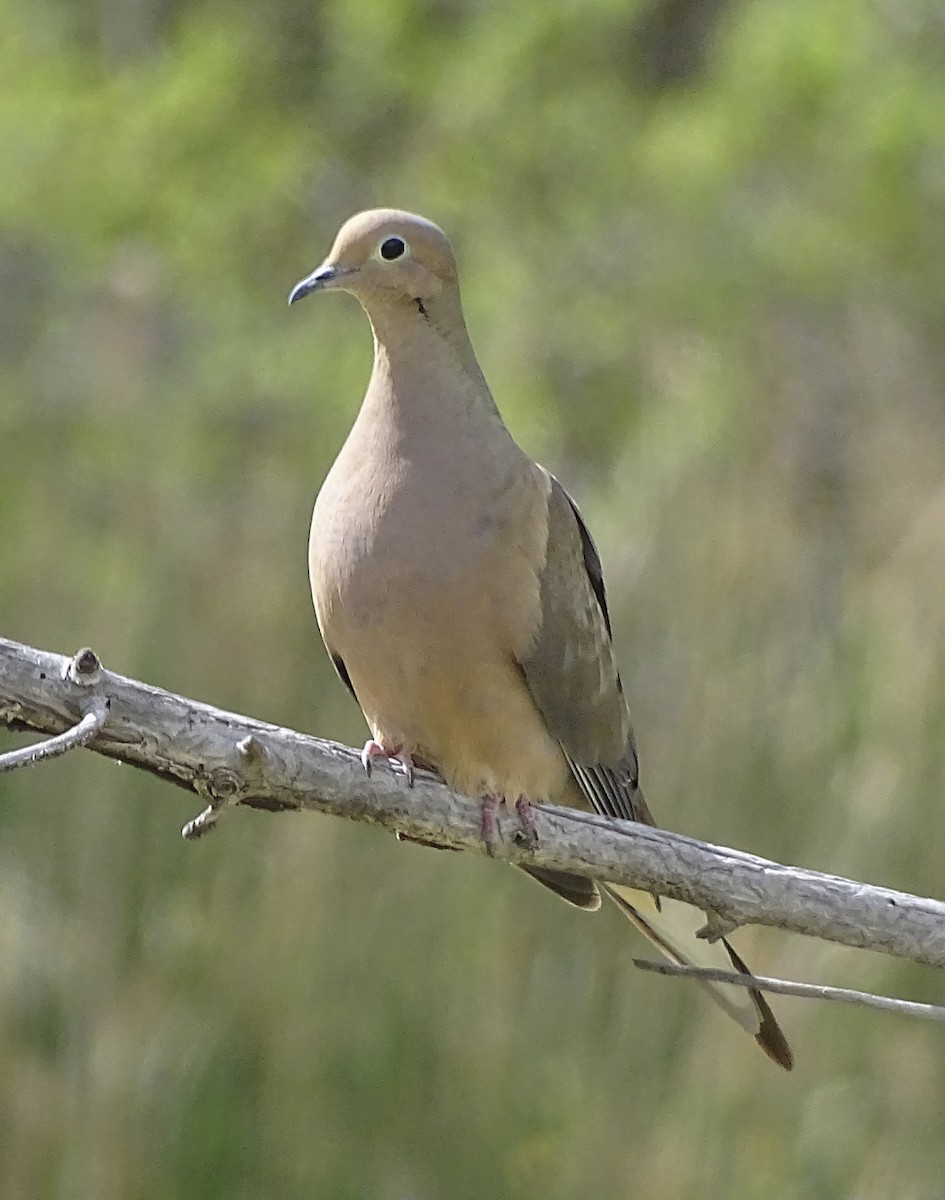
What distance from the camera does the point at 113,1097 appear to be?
4047 mm

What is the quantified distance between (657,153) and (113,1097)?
6466 mm

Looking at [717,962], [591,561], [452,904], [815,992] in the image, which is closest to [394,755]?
[591,561]

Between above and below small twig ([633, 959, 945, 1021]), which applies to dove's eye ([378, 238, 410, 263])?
above

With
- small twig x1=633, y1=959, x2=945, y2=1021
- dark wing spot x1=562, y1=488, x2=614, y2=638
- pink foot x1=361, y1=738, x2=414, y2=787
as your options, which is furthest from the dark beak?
small twig x1=633, y1=959, x2=945, y2=1021

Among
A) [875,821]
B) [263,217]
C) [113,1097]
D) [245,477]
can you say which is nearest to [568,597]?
[875,821]

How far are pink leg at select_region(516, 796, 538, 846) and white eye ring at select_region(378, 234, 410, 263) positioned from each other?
95 centimetres

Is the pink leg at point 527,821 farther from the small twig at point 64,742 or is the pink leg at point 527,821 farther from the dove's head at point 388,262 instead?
the dove's head at point 388,262

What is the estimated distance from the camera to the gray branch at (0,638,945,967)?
7.41 ft

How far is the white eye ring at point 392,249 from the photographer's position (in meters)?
3.02

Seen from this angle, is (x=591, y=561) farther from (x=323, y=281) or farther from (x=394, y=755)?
(x=323, y=281)

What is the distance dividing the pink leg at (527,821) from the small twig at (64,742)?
723mm

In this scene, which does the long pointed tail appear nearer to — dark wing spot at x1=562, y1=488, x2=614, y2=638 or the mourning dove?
the mourning dove

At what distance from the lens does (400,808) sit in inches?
102

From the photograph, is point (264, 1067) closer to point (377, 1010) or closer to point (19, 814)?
point (377, 1010)
